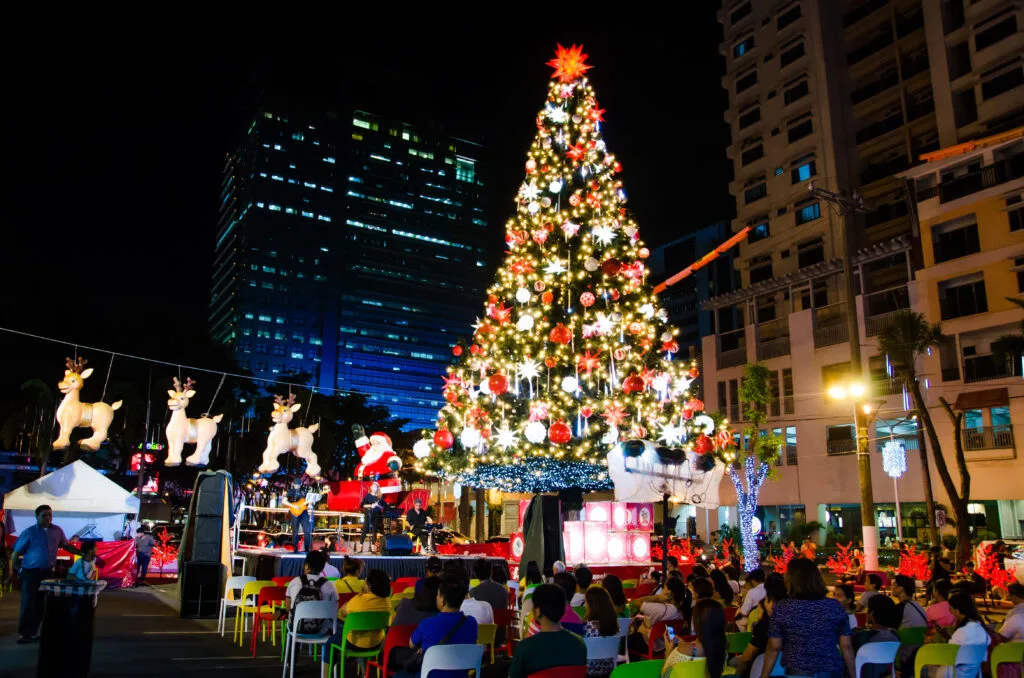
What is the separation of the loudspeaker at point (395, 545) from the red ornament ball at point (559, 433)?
4366mm

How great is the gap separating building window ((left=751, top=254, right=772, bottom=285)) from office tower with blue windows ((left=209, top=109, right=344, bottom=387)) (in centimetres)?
8832

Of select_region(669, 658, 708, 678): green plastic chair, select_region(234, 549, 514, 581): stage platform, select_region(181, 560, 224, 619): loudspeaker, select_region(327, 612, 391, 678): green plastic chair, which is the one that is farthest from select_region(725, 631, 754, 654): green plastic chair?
select_region(181, 560, 224, 619): loudspeaker

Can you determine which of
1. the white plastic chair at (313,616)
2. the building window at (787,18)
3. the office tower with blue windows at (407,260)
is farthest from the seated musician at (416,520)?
the office tower with blue windows at (407,260)

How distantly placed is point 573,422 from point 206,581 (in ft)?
24.0

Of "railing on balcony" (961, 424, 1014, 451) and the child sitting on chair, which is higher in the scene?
"railing on balcony" (961, 424, 1014, 451)

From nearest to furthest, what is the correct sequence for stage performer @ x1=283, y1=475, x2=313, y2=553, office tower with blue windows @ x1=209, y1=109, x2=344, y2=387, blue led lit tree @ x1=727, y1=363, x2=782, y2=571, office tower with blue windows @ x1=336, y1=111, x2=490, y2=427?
1. stage performer @ x1=283, y1=475, x2=313, y2=553
2. blue led lit tree @ x1=727, y1=363, x2=782, y2=571
3. office tower with blue windows @ x1=209, y1=109, x2=344, y2=387
4. office tower with blue windows @ x1=336, y1=111, x2=490, y2=427

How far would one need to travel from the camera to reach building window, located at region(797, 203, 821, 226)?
3519cm

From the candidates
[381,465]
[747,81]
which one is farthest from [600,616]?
[747,81]

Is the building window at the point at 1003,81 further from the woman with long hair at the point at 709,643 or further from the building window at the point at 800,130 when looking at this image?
the woman with long hair at the point at 709,643

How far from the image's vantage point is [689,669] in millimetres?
4621

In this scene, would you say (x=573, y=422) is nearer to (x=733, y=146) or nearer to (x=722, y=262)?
(x=733, y=146)

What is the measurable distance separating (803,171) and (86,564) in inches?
1363

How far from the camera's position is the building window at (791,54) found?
37062mm

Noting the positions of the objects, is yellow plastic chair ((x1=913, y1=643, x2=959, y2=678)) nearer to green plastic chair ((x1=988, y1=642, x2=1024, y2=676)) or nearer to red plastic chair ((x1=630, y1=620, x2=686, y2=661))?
green plastic chair ((x1=988, y1=642, x2=1024, y2=676))
